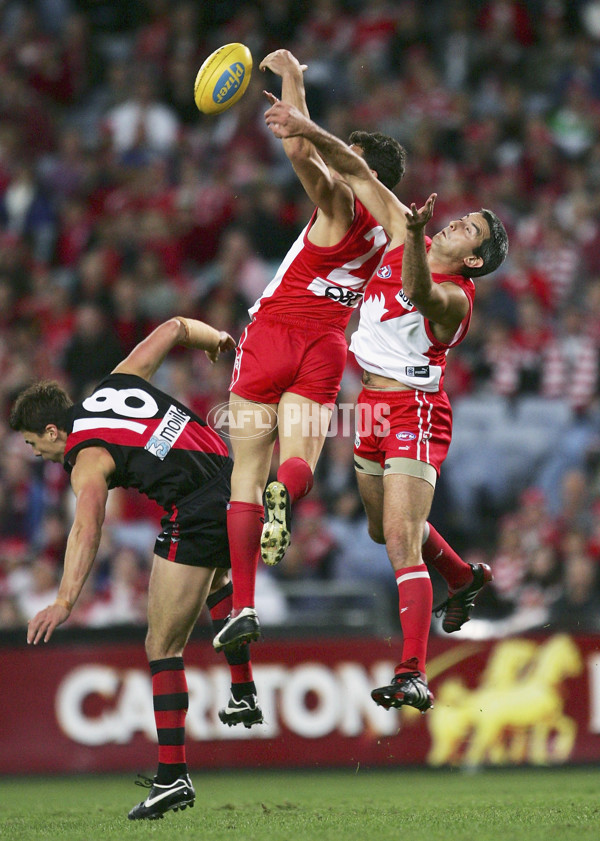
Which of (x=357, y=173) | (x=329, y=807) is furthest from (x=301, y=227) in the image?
(x=329, y=807)

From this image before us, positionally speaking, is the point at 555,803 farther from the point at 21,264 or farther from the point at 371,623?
the point at 21,264

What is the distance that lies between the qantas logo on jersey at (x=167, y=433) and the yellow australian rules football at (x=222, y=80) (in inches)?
60.5

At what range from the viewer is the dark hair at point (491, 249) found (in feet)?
21.0

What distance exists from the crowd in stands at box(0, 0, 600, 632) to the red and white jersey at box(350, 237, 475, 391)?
3.67 metres

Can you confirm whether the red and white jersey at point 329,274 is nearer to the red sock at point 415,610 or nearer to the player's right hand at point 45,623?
the red sock at point 415,610

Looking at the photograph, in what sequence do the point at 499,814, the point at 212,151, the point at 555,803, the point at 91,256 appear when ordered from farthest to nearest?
the point at 212,151, the point at 91,256, the point at 555,803, the point at 499,814

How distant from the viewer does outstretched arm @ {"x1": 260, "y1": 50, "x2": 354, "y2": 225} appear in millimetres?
6252

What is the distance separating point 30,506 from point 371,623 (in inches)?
123

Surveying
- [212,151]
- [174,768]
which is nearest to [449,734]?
[174,768]

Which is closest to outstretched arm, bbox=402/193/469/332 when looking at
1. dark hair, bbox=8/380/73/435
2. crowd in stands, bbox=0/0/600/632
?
dark hair, bbox=8/380/73/435

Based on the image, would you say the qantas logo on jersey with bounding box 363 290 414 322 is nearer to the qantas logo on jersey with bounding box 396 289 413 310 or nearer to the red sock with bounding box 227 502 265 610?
the qantas logo on jersey with bounding box 396 289 413 310

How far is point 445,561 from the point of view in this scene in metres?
6.94

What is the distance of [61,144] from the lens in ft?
47.8

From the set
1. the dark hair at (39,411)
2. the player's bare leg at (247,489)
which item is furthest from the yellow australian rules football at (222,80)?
the dark hair at (39,411)
